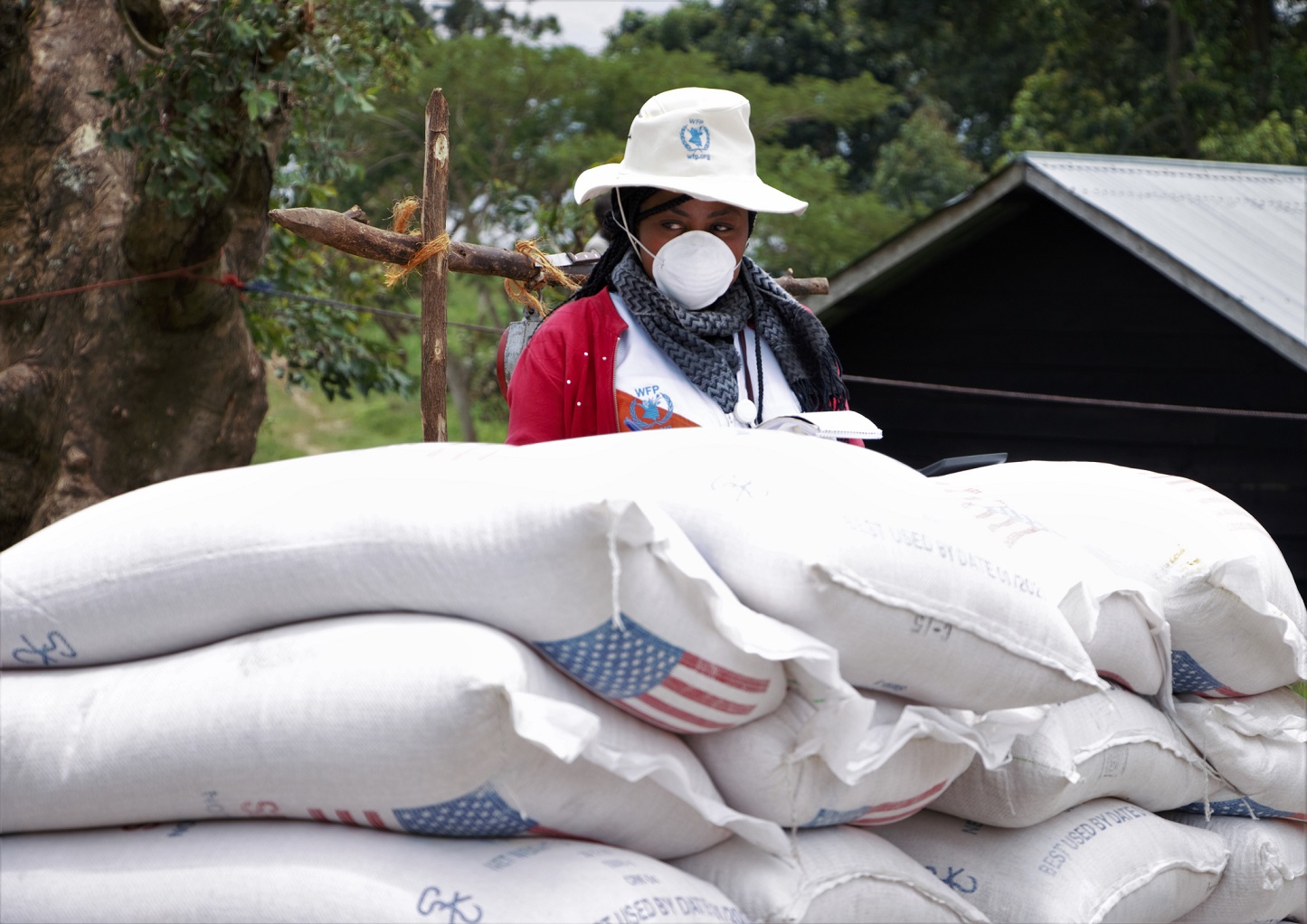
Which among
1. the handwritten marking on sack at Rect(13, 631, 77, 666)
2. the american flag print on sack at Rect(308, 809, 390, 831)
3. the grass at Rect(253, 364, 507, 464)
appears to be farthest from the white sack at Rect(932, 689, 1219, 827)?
the grass at Rect(253, 364, 507, 464)

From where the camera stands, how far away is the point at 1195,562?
1.92 meters

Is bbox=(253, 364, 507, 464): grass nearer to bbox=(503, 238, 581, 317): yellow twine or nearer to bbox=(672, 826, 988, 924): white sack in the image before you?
bbox=(503, 238, 581, 317): yellow twine

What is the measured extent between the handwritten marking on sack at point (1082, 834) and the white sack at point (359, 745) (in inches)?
21.1

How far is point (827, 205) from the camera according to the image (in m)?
14.5

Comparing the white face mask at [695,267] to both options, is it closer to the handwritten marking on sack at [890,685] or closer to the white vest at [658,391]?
the white vest at [658,391]

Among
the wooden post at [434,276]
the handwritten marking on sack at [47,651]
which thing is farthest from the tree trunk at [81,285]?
the handwritten marking on sack at [47,651]

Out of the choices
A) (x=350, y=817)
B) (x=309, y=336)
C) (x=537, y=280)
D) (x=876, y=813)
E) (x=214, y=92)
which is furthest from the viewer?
(x=309, y=336)

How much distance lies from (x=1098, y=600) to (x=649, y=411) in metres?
0.71

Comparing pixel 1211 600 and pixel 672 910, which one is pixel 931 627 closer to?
pixel 672 910

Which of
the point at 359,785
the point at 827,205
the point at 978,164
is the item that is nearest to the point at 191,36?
the point at 359,785

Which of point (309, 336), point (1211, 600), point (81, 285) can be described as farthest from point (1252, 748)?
point (309, 336)

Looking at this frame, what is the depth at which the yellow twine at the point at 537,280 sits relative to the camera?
266cm

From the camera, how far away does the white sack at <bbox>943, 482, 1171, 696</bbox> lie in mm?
1731

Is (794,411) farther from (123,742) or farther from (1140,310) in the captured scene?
(1140,310)
